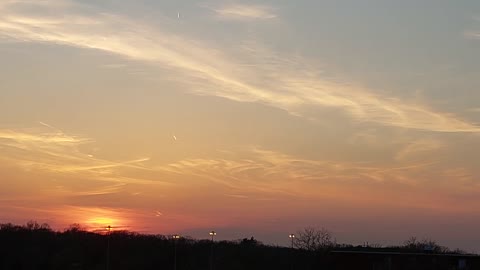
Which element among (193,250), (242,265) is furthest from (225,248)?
(242,265)

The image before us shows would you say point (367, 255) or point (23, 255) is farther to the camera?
point (23, 255)

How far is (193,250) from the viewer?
605 feet

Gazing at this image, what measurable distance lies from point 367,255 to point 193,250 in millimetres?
54362

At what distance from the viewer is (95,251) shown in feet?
591

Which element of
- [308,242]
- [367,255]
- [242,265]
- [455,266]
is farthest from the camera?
[308,242]

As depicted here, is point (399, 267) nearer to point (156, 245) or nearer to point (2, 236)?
point (156, 245)

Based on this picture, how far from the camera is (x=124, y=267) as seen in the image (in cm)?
17200

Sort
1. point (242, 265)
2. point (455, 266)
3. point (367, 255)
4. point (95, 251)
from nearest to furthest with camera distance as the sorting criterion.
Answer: point (455, 266), point (367, 255), point (242, 265), point (95, 251)

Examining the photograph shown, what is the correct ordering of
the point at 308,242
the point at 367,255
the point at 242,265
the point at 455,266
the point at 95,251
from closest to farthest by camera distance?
the point at 455,266 → the point at 367,255 → the point at 242,265 → the point at 95,251 → the point at 308,242

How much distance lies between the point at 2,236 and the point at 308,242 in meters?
74.1

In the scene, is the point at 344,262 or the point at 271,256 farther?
the point at 271,256

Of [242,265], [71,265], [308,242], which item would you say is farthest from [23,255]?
[308,242]

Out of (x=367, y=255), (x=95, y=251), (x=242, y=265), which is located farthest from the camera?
(x=95, y=251)

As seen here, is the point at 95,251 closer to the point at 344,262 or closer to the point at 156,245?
the point at 156,245
